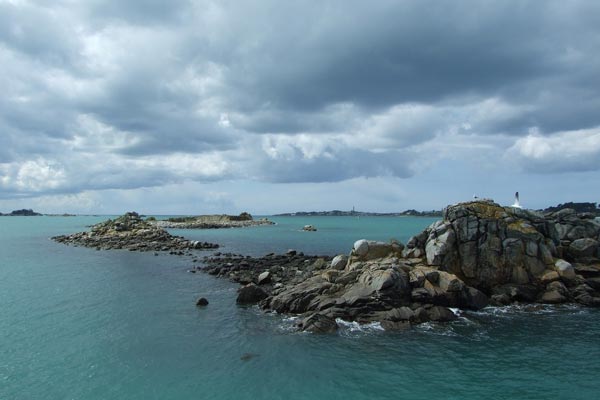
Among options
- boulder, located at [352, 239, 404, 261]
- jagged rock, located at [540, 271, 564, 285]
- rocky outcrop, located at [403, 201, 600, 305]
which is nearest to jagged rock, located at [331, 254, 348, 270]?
boulder, located at [352, 239, 404, 261]

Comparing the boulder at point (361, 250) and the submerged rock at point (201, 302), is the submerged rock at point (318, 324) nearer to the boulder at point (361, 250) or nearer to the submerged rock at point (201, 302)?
the submerged rock at point (201, 302)

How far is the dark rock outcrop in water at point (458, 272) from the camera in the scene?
29.6 metres

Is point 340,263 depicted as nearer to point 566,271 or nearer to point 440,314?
point 440,314

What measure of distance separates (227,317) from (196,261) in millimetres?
32395

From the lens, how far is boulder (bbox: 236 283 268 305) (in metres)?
34.9

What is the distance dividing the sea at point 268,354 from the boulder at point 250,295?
3.85 feet

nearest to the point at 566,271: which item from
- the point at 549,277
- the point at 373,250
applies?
the point at 549,277

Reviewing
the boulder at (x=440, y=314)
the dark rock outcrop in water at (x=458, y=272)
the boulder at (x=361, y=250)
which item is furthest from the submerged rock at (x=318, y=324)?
the boulder at (x=361, y=250)

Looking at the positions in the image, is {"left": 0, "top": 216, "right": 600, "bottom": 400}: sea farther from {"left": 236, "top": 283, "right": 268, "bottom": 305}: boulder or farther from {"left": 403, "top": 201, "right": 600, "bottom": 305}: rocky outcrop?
{"left": 403, "top": 201, "right": 600, "bottom": 305}: rocky outcrop

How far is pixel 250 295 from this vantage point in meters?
35.2

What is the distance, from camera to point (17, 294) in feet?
127

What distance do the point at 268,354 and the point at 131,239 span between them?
247 feet

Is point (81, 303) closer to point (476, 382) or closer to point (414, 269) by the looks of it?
point (414, 269)

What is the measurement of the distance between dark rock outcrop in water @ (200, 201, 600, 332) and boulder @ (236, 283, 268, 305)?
1.14 meters
